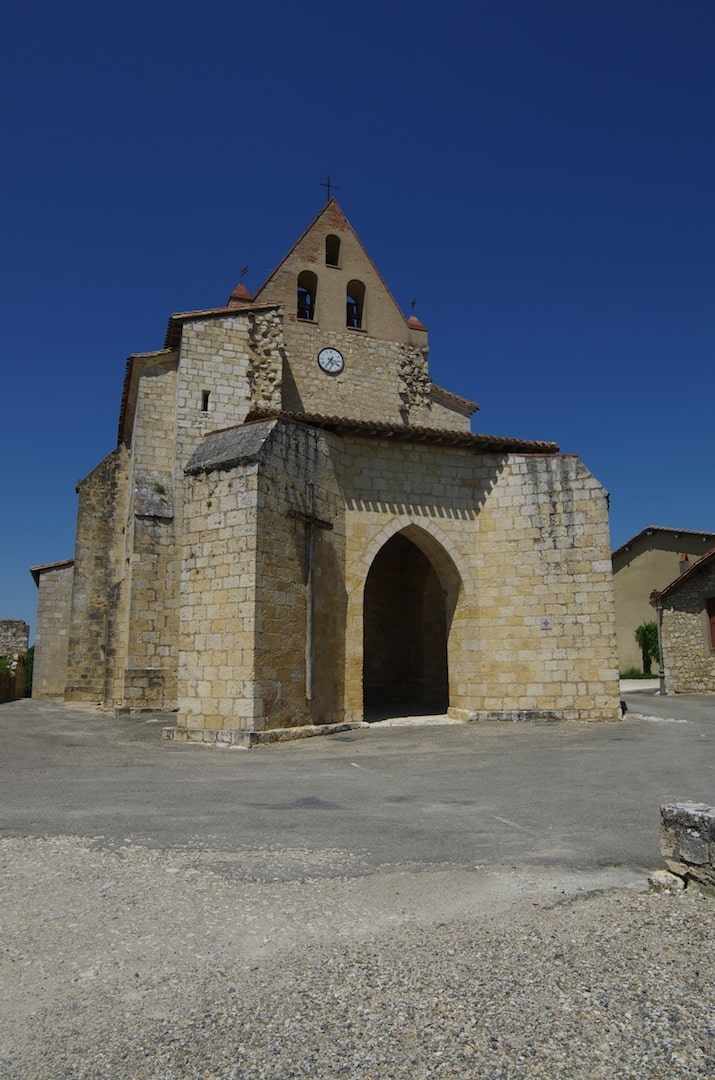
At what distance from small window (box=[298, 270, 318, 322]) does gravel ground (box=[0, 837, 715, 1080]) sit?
1808 cm

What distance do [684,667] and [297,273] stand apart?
16298 mm

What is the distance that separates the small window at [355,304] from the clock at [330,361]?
153 centimetres

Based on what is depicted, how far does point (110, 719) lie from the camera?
1421 centimetres

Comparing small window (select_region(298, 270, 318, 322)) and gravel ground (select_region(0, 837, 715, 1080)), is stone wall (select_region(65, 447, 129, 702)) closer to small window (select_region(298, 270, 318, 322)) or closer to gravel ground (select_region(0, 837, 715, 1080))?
small window (select_region(298, 270, 318, 322))

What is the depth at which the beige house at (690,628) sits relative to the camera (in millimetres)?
22375

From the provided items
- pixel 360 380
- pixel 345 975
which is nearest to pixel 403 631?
pixel 360 380

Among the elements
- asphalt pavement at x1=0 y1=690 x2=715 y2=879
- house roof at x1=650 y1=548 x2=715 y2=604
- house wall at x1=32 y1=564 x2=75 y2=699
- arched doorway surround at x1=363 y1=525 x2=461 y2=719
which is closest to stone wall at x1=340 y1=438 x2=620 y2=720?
asphalt pavement at x1=0 y1=690 x2=715 y2=879

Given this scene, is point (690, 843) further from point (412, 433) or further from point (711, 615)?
point (711, 615)

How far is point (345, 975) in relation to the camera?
9.91 ft

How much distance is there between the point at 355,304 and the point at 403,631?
950cm

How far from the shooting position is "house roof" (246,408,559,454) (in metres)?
12.8

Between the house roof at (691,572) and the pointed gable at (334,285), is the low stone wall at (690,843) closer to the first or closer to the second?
the pointed gable at (334,285)

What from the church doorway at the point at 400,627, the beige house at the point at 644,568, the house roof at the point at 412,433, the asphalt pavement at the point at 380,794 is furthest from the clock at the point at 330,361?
the beige house at the point at 644,568

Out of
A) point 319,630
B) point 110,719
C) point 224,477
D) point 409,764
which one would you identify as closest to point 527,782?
point 409,764
